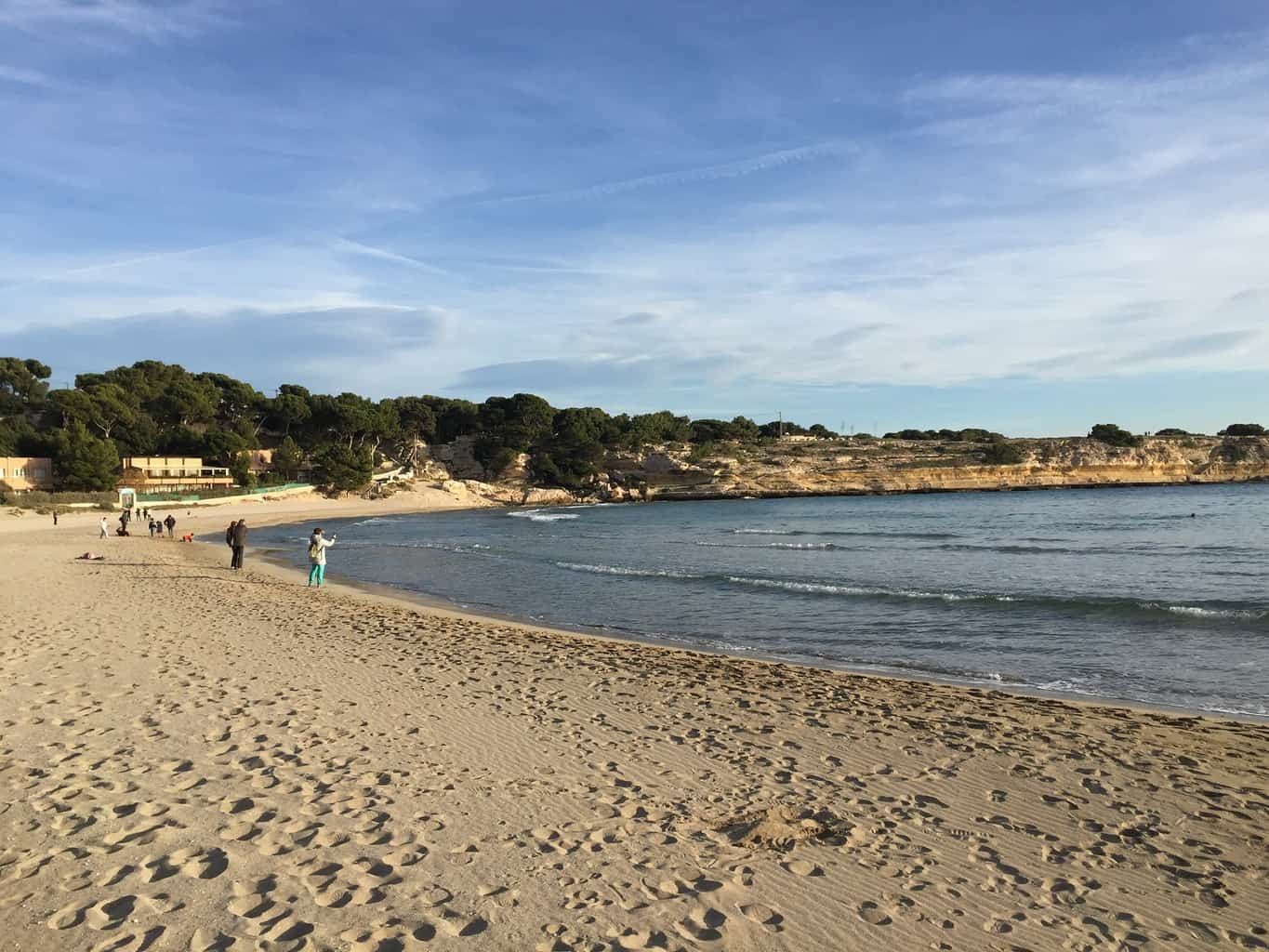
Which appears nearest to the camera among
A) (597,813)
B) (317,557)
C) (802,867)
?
(802,867)

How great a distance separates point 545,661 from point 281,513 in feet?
196

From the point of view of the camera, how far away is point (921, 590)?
21.0m

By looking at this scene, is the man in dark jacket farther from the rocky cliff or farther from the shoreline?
the rocky cliff

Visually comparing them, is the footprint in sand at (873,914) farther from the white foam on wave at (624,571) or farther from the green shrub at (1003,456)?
the green shrub at (1003,456)

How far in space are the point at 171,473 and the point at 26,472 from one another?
11.7m

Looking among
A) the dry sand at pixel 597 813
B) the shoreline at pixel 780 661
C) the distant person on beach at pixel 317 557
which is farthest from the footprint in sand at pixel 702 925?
the distant person on beach at pixel 317 557

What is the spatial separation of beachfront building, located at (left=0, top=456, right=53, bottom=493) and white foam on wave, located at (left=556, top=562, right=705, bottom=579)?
59.3 meters

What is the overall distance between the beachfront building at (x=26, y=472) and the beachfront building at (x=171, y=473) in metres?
5.55

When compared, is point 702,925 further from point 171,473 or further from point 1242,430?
point 1242,430

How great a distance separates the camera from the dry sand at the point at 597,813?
4254mm

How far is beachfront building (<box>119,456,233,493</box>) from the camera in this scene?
73625mm

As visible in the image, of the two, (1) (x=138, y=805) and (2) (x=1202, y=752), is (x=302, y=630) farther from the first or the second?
(2) (x=1202, y=752)

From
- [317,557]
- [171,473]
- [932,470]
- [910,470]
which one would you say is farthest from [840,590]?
[932,470]

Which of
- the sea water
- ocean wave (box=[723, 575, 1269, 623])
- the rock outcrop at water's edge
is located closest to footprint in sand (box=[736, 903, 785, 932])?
the sea water
